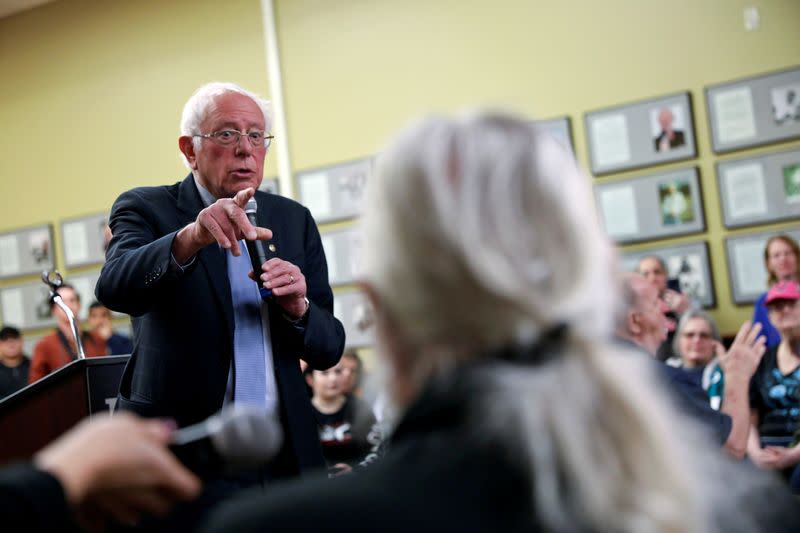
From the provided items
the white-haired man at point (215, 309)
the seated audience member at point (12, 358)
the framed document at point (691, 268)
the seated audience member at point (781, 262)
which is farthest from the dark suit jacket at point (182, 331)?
the seated audience member at point (12, 358)

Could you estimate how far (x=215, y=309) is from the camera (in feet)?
7.66

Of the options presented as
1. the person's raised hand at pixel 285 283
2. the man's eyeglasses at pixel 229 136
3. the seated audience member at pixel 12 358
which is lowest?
the seated audience member at pixel 12 358

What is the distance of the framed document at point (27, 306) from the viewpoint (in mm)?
8359

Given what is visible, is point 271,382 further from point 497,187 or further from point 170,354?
point 497,187

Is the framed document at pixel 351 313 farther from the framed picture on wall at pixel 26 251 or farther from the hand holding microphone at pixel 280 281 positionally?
the hand holding microphone at pixel 280 281

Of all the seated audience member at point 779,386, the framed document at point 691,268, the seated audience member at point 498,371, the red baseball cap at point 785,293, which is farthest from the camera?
the framed document at point 691,268

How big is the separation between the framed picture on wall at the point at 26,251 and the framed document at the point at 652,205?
4622 mm

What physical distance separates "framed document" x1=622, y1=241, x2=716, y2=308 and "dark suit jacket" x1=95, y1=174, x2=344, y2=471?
3914mm

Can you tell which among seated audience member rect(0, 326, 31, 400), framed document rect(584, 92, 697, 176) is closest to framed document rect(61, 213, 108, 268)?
seated audience member rect(0, 326, 31, 400)

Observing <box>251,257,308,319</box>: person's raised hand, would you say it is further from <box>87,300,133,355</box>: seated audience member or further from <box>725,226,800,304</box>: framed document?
<box>87,300,133,355</box>: seated audience member

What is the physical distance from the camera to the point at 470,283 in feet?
3.05

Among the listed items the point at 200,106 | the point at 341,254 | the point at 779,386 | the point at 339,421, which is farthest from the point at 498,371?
the point at 341,254

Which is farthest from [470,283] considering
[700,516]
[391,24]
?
[391,24]

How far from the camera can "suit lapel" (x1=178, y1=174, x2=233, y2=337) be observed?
2.34 m
